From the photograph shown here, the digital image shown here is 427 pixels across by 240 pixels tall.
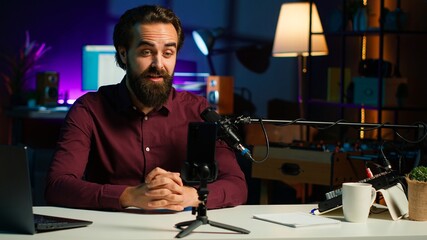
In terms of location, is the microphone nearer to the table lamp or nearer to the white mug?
the white mug

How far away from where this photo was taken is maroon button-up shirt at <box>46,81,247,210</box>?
8.32ft

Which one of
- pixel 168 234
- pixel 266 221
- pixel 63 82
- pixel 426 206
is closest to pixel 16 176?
pixel 168 234

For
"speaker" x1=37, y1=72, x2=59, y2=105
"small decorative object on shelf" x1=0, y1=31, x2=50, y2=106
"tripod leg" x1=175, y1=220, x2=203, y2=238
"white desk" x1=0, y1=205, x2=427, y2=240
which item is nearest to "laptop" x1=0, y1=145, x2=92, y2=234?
"white desk" x1=0, y1=205, x2=427, y2=240

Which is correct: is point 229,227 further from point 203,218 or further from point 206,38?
point 206,38

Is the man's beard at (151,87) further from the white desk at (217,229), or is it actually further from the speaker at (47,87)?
the speaker at (47,87)

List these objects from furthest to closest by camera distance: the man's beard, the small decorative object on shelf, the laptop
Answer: the small decorative object on shelf < the man's beard < the laptop

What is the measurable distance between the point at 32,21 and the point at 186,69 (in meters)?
1.43

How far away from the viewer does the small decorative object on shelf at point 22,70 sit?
643 cm

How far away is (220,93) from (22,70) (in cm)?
176

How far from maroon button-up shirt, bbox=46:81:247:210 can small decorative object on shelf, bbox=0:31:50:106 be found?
3920 millimetres

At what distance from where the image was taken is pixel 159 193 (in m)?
2.09

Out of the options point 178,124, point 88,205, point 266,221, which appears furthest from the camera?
point 178,124

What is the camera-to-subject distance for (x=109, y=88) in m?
2.72

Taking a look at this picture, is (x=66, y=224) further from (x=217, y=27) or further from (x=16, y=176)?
(x=217, y=27)
